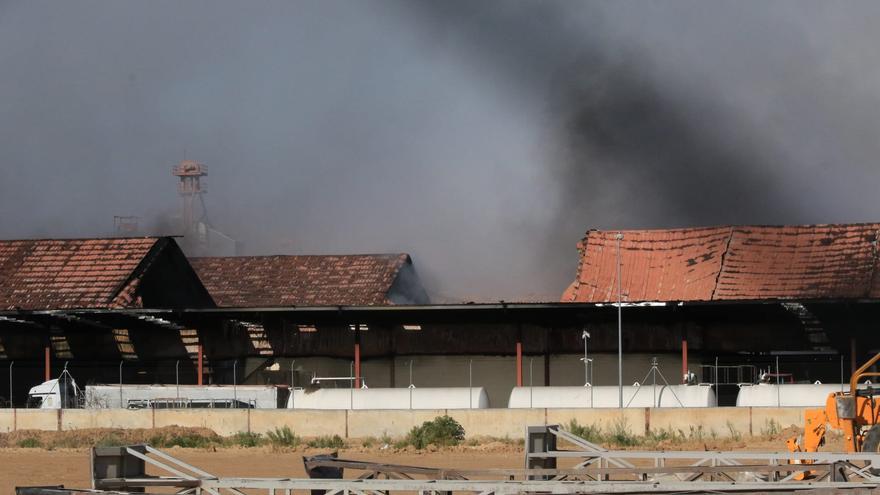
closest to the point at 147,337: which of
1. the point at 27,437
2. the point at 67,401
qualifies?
the point at 67,401

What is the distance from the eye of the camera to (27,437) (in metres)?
49.8

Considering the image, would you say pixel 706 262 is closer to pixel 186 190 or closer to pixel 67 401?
pixel 67 401

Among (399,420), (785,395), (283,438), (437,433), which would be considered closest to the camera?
(437,433)

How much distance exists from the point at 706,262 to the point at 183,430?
97.6ft

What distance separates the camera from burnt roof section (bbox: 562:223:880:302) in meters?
65.6

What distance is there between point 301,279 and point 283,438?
32289 millimetres

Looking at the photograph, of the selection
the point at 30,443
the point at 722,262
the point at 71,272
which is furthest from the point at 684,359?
the point at 71,272

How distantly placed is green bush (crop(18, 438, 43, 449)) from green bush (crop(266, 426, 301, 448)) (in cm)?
736

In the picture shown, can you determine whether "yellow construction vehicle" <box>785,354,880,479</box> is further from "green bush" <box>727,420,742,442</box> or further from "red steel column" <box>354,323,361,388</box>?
"red steel column" <box>354,323,361,388</box>

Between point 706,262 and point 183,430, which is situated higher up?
point 706,262

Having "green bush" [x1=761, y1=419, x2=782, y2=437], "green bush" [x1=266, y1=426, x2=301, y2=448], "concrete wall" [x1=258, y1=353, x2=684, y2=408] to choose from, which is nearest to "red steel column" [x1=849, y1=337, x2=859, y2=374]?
"concrete wall" [x1=258, y1=353, x2=684, y2=408]

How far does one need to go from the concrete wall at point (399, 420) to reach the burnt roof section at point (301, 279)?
25.1 meters

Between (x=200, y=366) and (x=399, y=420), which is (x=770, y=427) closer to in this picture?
(x=399, y=420)

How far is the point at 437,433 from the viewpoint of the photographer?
154 feet
